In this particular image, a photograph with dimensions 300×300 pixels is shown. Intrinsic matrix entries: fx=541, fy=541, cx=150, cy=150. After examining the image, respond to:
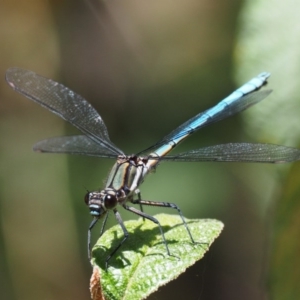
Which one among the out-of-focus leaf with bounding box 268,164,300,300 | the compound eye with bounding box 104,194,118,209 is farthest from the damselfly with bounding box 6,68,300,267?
the out-of-focus leaf with bounding box 268,164,300,300

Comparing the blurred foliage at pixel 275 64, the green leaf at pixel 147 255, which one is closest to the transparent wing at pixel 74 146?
the green leaf at pixel 147 255

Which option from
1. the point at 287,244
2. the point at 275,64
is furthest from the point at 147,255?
the point at 275,64

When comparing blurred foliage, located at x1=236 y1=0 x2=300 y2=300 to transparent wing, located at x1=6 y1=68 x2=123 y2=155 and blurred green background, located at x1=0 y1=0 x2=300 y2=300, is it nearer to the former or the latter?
transparent wing, located at x1=6 y1=68 x2=123 y2=155

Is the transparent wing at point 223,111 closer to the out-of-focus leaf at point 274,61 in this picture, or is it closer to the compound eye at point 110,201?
the out-of-focus leaf at point 274,61

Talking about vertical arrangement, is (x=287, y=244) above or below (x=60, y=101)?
below

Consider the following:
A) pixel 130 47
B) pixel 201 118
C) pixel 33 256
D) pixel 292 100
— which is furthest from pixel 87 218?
pixel 292 100

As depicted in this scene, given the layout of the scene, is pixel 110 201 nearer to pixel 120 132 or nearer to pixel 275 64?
pixel 275 64
